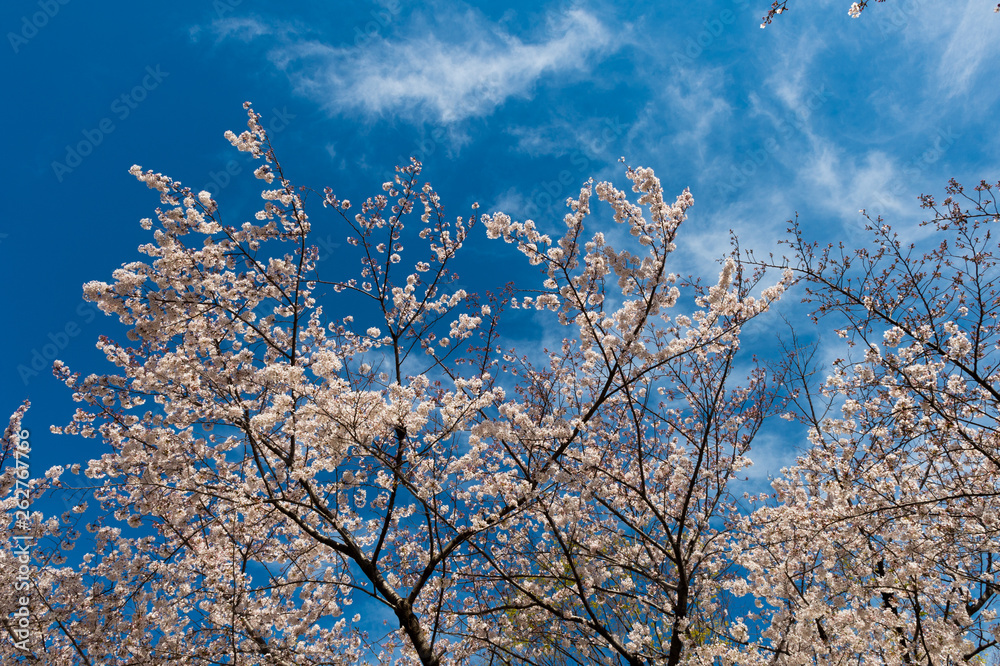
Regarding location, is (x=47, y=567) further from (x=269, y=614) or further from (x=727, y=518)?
(x=727, y=518)

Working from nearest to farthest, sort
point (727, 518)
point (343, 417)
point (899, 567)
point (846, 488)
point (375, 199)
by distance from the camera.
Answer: point (343, 417) → point (899, 567) → point (846, 488) → point (375, 199) → point (727, 518)

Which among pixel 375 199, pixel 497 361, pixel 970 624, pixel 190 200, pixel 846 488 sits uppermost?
pixel 375 199

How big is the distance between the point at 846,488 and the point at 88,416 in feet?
31.8

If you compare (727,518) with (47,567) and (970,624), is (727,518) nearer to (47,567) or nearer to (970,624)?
(970,624)

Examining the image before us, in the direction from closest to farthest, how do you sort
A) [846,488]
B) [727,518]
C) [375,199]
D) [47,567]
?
[846,488] → [47,567] → [375,199] → [727,518]

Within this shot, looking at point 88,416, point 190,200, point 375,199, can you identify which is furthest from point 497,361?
point 88,416

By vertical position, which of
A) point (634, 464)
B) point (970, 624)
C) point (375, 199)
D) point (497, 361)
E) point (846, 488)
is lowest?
point (970, 624)

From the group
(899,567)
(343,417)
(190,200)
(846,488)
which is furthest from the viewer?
(190,200)

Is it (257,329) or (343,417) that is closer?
(343,417)

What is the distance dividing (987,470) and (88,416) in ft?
37.1

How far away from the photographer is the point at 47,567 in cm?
703

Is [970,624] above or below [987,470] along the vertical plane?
below

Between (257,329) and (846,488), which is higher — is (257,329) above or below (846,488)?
above

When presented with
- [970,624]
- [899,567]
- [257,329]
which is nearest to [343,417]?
[257,329]
